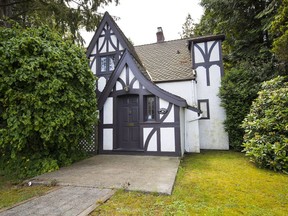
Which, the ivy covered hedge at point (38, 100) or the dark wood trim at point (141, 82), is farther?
the dark wood trim at point (141, 82)

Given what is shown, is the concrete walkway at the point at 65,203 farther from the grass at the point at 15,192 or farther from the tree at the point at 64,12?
the tree at the point at 64,12

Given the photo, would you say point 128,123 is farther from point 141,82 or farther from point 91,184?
point 91,184

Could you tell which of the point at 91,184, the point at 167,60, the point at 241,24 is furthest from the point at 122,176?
the point at 241,24

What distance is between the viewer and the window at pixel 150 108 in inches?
274

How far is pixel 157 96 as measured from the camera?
670 cm

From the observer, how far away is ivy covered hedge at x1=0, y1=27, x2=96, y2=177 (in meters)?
4.42

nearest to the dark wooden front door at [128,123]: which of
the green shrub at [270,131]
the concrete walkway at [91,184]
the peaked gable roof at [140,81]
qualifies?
the peaked gable roof at [140,81]

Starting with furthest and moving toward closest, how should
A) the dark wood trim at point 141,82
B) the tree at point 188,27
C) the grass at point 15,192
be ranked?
the tree at point 188,27, the dark wood trim at point 141,82, the grass at point 15,192

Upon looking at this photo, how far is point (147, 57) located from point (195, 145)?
640 centimetres

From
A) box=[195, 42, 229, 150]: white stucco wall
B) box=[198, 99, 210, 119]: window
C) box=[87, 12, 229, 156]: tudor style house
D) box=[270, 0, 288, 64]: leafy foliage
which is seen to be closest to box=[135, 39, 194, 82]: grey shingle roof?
box=[87, 12, 229, 156]: tudor style house

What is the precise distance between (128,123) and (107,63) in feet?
11.3

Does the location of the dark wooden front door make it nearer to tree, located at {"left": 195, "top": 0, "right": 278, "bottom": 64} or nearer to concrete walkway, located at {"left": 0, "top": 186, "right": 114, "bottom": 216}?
concrete walkway, located at {"left": 0, "top": 186, "right": 114, "bottom": 216}

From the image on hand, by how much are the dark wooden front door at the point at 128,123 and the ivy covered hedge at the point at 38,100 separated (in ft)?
6.66

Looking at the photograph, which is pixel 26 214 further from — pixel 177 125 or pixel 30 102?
pixel 177 125
